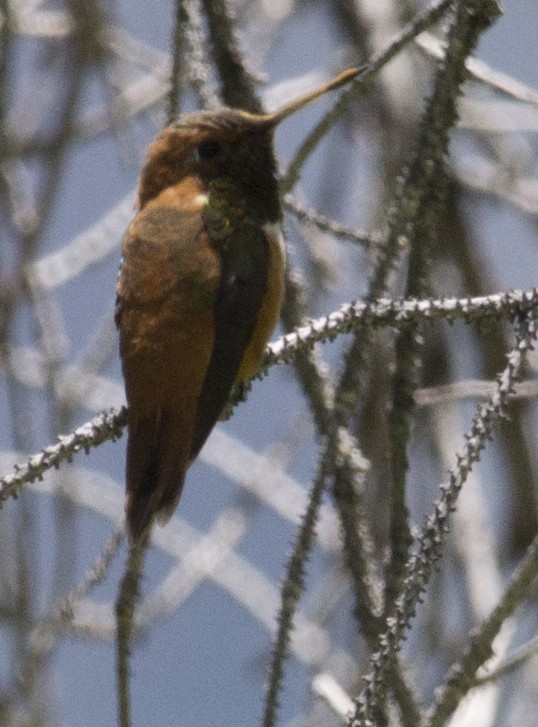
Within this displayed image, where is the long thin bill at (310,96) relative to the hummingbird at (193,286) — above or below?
above

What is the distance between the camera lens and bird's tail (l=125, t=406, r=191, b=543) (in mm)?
2525

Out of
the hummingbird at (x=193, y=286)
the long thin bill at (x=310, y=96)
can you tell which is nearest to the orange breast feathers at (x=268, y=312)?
the hummingbird at (x=193, y=286)

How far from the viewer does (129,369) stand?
2654 mm

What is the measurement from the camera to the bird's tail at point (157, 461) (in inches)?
99.4

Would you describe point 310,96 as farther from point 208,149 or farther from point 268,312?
point 208,149

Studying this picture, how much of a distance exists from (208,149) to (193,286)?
51cm

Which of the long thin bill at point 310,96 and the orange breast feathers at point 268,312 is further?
the orange breast feathers at point 268,312

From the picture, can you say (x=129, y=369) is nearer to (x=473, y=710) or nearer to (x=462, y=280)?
(x=473, y=710)

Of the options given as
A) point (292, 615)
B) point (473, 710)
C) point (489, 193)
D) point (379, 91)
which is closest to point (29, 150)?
point (379, 91)

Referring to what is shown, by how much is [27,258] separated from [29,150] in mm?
1148

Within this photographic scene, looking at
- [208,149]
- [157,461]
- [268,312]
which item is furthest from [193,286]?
[208,149]

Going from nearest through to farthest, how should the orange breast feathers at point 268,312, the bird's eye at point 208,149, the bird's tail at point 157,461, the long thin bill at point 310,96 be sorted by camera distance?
the long thin bill at point 310,96 < the bird's tail at point 157,461 < the orange breast feathers at point 268,312 < the bird's eye at point 208,149

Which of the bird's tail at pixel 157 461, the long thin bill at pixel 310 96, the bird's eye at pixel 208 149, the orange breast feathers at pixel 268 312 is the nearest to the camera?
the long thin bill at pixel 310 96

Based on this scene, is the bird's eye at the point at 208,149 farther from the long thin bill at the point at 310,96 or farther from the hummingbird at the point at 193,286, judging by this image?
the long thin bill at the point at 310,96
